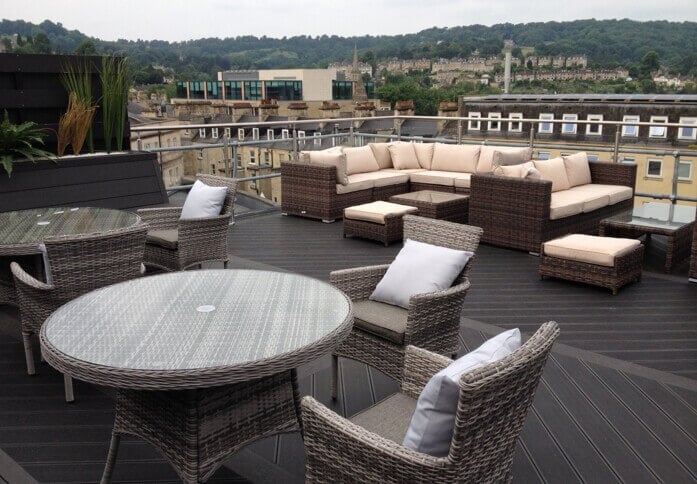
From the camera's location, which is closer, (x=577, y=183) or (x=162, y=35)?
(x=577, y=183)

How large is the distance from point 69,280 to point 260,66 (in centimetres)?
5506

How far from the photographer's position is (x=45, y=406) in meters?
2.96

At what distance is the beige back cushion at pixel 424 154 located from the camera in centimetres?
765

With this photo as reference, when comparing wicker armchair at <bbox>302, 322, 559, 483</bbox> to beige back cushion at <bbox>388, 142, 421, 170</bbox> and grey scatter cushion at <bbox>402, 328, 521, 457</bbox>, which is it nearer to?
grey scatter cushion at <bbox>402, 328, 521, 457</bbox>

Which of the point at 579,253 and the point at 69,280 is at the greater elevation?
the point at 69,280

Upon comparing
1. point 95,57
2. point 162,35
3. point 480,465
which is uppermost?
point 162,35

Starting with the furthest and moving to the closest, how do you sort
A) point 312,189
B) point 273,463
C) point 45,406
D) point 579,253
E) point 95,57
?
point 312,189
point 95,57
point 579,253
point 45,406
point 273,463

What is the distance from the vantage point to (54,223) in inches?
151

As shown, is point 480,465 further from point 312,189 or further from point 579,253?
point 312,189

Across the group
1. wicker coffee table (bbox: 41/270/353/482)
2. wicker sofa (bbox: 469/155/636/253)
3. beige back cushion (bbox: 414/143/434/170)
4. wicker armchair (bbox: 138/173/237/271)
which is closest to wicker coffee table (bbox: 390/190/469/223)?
wicker sofa (bbox: 469/155/636/253)

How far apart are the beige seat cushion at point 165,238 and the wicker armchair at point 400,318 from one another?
1672mm

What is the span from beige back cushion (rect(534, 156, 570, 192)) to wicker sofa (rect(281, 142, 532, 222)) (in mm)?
549

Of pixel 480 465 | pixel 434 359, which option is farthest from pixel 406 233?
pixel 480 465

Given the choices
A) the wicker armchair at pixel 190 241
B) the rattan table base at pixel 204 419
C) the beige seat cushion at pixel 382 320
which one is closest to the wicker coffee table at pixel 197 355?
the rattan table base at pixel 204 419
